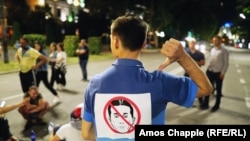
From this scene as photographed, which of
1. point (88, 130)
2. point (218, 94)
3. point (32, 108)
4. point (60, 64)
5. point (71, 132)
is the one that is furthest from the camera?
point (60, 64)

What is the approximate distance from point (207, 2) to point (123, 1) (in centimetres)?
1238

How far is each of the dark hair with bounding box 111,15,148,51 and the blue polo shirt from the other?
9 cm

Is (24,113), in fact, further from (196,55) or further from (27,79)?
(196,55)

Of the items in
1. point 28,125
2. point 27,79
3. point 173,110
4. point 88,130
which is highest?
point 88,130

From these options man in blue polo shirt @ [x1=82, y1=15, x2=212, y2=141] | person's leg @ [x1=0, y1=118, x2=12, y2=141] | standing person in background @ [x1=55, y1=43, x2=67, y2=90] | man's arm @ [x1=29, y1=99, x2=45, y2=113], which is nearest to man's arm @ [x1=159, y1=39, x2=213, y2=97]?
man in blue polo shirt @ [x1=82, y1=15, x2=212, y2=141]

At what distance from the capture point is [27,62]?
903 centimetres

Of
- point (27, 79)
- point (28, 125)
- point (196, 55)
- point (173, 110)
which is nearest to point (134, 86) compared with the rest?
point (28, 125)

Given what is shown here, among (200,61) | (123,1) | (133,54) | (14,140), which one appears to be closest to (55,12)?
(123,1)

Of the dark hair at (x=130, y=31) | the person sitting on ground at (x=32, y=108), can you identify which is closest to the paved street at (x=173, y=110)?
the person sitting on ground at (x=32, y=108)

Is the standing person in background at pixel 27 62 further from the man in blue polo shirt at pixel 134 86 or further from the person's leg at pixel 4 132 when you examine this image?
the man in blue polo shirt at pixel 134 86

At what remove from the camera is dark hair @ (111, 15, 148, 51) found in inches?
75.2

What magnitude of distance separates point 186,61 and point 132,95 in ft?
1.03

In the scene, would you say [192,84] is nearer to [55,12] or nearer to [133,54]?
[133,54]

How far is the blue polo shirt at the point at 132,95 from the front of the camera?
6.23 feet
